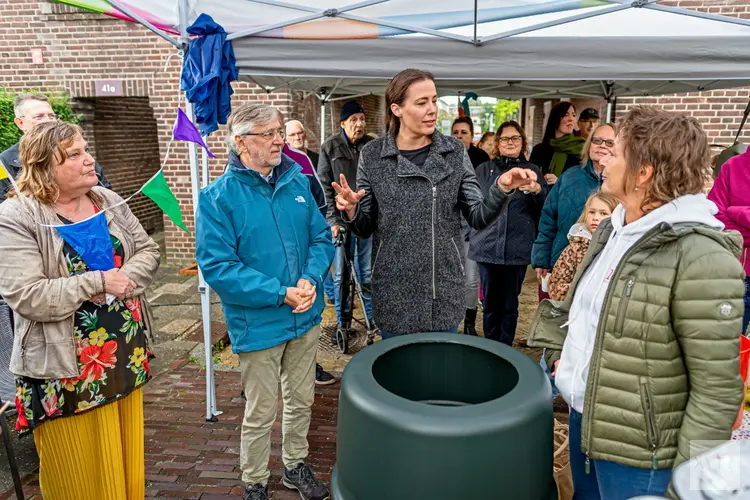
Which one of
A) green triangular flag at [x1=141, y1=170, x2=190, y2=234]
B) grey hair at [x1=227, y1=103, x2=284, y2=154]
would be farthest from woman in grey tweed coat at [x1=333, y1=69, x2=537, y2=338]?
green triangular flag at [x1=141, y1=170, x2=190, y2=234]

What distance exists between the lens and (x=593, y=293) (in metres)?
1.65

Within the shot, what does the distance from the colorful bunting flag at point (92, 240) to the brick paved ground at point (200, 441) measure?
141cm

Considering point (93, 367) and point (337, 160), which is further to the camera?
point (337, 160)

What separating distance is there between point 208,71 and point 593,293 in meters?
2.34

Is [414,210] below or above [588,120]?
below

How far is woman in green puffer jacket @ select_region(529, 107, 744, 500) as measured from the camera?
1374 mm

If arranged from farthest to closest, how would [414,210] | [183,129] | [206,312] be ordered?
1. [206,312]
2. [183,129]
3. [414,210]

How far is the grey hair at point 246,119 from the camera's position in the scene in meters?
2.36

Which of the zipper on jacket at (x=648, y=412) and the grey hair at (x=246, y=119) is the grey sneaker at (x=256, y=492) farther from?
the zipper on jacket at (x=648, y=412)

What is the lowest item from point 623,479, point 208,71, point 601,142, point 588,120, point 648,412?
point 623,479

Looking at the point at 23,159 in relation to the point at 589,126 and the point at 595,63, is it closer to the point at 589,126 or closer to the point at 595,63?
the point at 595,63

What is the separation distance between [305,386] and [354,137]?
2807mm

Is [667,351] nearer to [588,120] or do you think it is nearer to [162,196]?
[162,196]

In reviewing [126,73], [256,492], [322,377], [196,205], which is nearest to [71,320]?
[196,205]
